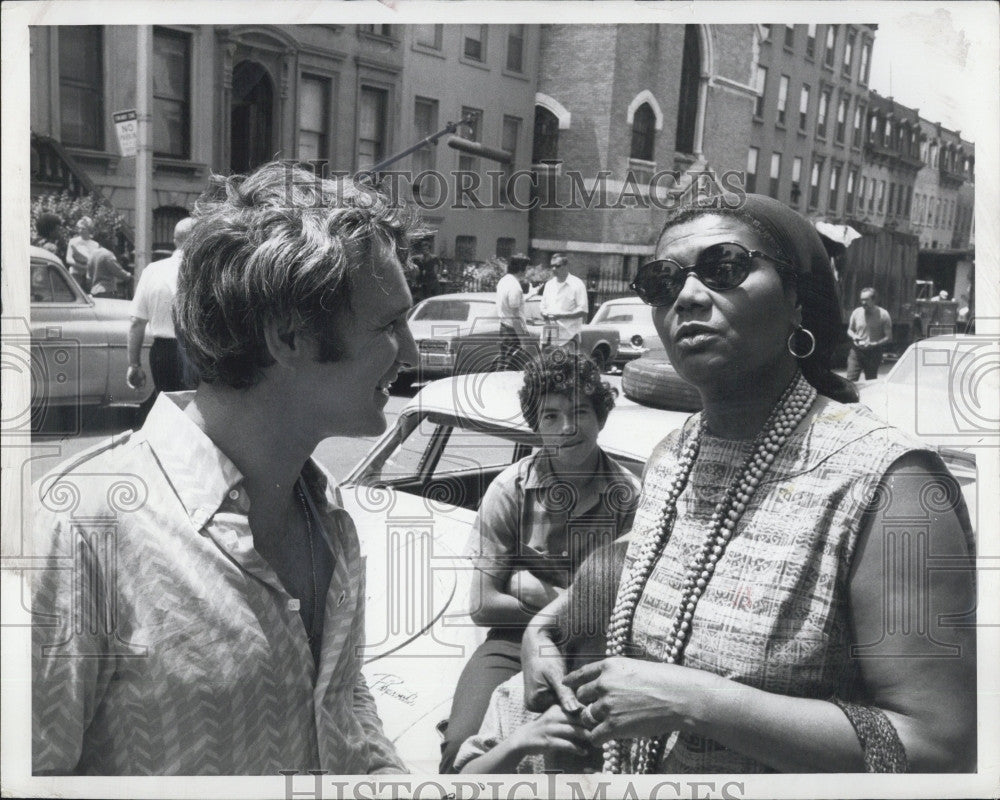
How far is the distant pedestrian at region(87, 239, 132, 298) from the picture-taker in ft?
7.00

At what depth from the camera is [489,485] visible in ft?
6.98

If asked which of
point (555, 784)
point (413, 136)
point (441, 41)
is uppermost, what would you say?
point (441, 41)

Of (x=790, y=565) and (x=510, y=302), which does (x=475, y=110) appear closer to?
(x=510, y=302)

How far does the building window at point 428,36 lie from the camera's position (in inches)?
83.1

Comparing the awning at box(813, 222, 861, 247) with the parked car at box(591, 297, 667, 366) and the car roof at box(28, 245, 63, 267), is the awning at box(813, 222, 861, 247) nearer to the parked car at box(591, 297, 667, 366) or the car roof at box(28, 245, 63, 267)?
the parked car at box(591, 297, 667, 366)

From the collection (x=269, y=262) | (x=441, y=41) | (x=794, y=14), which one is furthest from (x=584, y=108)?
(x=269, y=262)

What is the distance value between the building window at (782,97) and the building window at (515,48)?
616 mm

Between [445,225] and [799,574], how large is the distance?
1.15 meters

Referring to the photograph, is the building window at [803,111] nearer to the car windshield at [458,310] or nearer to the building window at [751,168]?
the building window at [751,168]

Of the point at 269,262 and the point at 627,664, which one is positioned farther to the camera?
the point at 627,664

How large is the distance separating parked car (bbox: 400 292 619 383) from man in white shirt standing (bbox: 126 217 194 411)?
1.88ft

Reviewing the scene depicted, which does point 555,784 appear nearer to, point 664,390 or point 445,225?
point 664,390

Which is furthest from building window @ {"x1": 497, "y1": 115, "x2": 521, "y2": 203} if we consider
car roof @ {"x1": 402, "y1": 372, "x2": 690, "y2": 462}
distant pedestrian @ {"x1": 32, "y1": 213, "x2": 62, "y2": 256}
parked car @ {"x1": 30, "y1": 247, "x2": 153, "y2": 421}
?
distant pedestrian @ {"x1": 32, "y1": 213, "x2": 62, "y2": 256}

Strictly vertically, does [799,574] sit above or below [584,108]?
below
